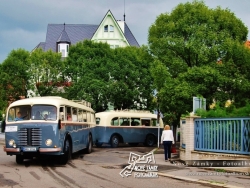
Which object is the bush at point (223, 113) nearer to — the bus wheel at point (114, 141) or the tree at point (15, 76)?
the bus wheel at point (114, 141)

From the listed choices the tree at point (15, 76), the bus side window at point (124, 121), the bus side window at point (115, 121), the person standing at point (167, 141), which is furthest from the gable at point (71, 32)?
the person standing at point (167, 141)

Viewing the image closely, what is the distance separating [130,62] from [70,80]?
7.44m

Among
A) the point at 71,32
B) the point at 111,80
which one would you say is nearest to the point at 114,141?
the point at 111,80

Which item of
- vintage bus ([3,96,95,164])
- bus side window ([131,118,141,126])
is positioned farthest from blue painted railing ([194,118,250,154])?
bus side window ([131,118,141,126])

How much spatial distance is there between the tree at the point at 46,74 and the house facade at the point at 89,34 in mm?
11391

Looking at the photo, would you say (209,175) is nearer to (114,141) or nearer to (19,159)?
(19,159)

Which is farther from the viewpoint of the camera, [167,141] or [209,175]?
[167,141]

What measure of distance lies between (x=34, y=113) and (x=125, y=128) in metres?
15.1

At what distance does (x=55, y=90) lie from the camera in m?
44.6

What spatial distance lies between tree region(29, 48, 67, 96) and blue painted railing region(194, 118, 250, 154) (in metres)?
28.0

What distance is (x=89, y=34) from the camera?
62.6 m

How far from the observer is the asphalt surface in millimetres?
12398

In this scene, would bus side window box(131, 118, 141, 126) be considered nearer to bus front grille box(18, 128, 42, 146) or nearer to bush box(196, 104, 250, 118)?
bush box(196, 104, 250, 118)

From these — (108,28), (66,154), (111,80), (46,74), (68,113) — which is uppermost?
(108,28)
